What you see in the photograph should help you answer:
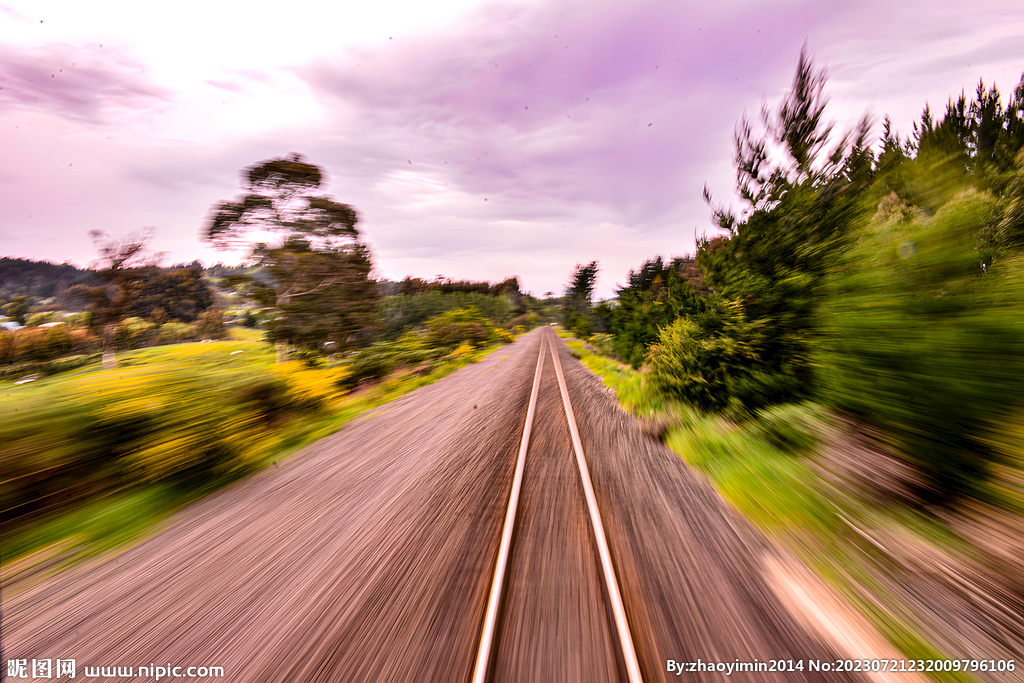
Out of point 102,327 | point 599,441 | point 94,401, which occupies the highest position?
point 102,327

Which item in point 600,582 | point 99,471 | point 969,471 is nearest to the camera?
point 600,582

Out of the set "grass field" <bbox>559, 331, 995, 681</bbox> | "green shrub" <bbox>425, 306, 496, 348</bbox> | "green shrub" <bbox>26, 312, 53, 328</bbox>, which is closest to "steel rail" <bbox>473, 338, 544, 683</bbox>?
"grass field" <bbox>559, 331, 995, 681</bbox>

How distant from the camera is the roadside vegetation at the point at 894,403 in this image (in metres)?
2.72

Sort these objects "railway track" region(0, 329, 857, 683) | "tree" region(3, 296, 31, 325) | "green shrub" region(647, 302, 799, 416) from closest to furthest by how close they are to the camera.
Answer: "railway track" region(0, 329, 857, 683) < "tree" region(3, 296, 31, 325) < "green shrub" region(647, 302, 799, 416)

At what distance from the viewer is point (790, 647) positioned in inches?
87.0

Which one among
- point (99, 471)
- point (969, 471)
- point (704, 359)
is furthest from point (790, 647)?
point (99, 471)

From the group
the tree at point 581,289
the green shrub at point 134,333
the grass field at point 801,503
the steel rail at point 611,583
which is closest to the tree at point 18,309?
the green shrub at point 134,333

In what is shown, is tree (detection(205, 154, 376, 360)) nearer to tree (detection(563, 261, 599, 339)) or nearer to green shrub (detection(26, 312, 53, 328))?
green shrub (detection(26, 312, 53, 328))

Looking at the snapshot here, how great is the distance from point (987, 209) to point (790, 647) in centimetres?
520

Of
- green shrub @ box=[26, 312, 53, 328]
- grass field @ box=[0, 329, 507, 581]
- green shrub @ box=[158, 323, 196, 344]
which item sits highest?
green shrub @ box=[26, 312, 53, 328]

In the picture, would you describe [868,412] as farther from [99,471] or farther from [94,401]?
[94,401]

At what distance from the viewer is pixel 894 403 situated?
3.69 meters

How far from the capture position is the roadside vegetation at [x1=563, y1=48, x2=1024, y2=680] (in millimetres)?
2721

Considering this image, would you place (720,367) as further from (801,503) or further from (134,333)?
(134,333)
